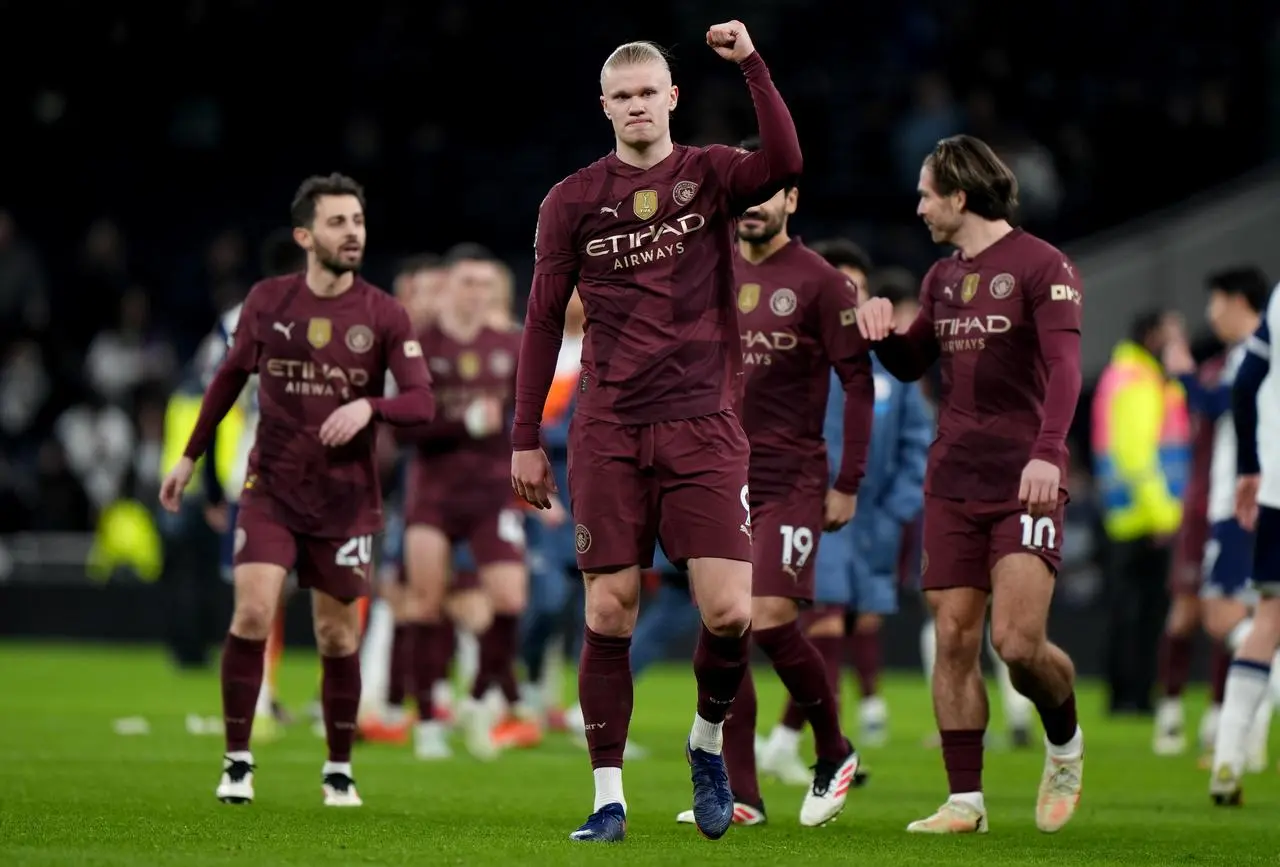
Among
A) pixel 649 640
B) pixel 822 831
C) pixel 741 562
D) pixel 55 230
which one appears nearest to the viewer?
pixel 741 562

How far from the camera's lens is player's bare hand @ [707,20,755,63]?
669 cm

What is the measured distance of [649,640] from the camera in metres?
11.8

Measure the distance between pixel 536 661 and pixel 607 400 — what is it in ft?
20.7

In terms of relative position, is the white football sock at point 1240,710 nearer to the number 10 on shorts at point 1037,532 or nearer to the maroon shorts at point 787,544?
the number 10 on shorts at point 1037,532

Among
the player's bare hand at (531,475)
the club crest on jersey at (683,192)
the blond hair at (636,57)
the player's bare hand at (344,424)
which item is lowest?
the player's bare hand at (531,475)

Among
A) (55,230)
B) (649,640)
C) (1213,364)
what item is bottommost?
(649,640)

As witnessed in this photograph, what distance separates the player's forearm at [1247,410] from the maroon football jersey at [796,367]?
1897 millimetres

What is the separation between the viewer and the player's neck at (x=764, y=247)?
8578 millimetres

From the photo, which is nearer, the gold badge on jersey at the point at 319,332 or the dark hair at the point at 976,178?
the dark hair at the point at 976,178

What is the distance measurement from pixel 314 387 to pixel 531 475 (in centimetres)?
207

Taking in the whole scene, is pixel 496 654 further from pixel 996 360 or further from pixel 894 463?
pixel 996 360

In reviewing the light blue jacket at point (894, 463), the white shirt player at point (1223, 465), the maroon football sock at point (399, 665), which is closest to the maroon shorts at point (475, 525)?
the maroon football sock at point (399, 665)

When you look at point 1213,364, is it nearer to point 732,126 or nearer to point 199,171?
point 732,126

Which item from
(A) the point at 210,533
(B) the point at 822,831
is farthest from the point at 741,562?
(A) the point at 210,533
